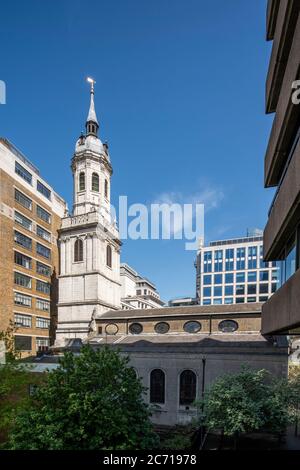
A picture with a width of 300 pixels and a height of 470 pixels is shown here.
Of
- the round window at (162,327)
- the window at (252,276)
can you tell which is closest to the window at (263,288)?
the window at (252,276)

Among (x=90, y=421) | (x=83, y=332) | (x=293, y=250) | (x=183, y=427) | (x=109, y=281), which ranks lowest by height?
(x=183, y=427)

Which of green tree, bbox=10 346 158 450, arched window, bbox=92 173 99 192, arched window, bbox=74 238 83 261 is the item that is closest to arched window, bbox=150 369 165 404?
green tree, bbox=10 346 158 450

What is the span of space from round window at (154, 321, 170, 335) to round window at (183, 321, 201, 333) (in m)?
2.36

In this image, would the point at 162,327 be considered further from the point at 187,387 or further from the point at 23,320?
the point at 23,320

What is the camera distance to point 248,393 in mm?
20031

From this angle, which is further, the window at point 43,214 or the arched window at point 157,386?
the window at point 43,214

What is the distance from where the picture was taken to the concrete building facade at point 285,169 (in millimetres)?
10487

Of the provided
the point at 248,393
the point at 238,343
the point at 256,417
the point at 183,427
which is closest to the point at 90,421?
the point at 256,417

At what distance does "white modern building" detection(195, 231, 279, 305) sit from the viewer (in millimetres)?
94688

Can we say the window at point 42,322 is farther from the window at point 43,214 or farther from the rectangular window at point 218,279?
the rectangular window at point 218,279

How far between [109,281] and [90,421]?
3351cm

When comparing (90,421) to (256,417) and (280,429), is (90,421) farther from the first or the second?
(280,429)

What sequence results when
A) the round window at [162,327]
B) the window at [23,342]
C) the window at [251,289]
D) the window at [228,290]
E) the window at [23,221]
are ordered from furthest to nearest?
the window at [228,290] → the window at [251,289] → the window at [23,221] → the window at [23,342] → the round window at [162,327]

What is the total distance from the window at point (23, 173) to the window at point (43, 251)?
11.0 meters
